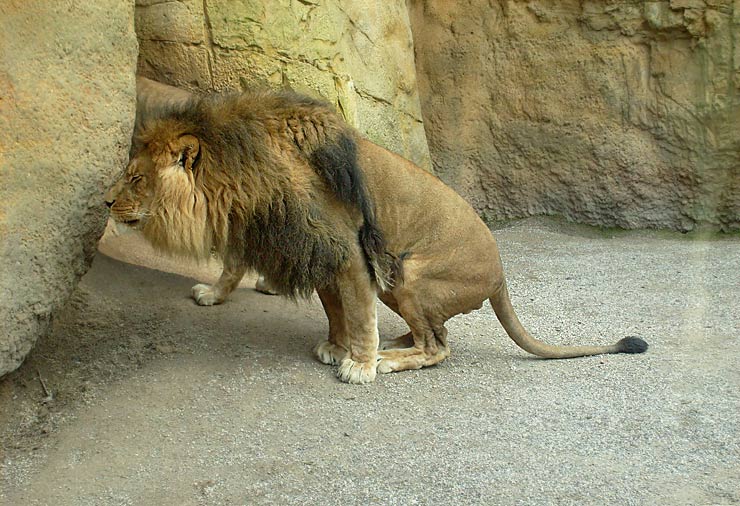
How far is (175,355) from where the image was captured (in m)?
4.64

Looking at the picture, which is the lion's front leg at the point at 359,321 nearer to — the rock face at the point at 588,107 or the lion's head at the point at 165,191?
the lion's head at the point at 165,191

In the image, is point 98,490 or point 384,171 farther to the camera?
point 384,171

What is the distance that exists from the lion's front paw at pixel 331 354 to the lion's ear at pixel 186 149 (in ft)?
4.05

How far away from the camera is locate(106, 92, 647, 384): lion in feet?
13.9

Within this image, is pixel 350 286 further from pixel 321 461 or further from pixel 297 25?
pixel 297 25

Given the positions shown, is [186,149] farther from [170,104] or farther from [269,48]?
[269,48]

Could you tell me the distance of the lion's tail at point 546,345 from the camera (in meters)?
4.68

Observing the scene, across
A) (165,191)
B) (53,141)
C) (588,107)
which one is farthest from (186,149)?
(588,107)

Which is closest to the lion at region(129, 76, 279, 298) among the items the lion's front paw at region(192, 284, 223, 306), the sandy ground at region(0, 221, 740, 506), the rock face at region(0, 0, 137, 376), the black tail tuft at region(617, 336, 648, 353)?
the lion's front paw at region(192, 284, 223, 306)

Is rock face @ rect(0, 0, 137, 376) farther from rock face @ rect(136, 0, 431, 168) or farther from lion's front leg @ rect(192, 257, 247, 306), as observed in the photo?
rock face @ rect(136, 0, 431, 168)

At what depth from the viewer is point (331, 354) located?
4.68m

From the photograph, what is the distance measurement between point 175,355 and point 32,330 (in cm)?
104

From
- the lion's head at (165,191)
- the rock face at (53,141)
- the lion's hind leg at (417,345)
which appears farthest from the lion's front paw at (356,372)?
the rock face at (53,141)

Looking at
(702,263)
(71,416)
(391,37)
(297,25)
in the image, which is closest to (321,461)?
(71,416)
